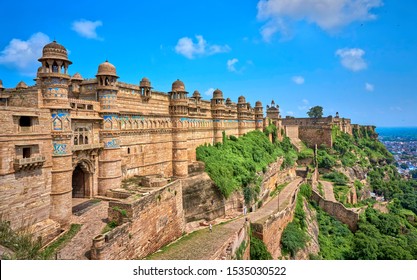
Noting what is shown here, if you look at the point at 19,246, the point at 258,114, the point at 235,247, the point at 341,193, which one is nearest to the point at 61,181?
the point at 19,246

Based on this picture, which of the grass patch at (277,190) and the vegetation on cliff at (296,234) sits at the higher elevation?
the grass patch at (277,190)

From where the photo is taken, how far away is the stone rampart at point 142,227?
12.3 m

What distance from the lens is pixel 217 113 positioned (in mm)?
35875

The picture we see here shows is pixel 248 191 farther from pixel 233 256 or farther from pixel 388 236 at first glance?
pixel 388 236

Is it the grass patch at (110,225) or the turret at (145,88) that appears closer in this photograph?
the grass patch at (110,225)

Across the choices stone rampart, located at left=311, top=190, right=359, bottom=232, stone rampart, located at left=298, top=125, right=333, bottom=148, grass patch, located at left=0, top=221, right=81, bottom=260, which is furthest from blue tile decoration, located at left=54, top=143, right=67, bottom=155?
stone rampart, located at left=298, top=125, right=333, bottom=148

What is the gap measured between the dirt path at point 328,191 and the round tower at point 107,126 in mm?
29695

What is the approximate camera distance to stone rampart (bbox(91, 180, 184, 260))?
12.3 metres

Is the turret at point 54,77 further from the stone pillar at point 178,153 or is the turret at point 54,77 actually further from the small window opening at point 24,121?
the stone pillar at point 178,153

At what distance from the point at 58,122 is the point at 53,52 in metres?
3.87

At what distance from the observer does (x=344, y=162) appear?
178ft

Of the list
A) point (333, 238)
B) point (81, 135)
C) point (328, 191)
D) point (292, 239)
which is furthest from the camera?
point (328, 191)

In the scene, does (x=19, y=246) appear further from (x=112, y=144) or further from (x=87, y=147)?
(x=112, y=144)

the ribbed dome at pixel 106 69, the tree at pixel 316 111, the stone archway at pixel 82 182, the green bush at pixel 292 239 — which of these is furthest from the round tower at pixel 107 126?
the tree at pixel 316 111
